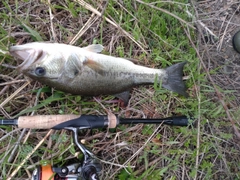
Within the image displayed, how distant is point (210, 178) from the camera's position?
3.19m

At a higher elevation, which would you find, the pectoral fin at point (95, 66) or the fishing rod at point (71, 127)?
the pectoral fin at point (95, 66)

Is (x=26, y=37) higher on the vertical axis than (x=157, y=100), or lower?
higher

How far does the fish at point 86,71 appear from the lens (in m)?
2.47

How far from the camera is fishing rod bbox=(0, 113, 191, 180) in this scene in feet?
8.57

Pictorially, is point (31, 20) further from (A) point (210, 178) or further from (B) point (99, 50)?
(A) point (210, 178)

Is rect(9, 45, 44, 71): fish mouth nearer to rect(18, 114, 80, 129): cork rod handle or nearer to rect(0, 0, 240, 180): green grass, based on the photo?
rect(18, 114, 80, 129): cork rod handle

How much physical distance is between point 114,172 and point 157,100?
830 mm

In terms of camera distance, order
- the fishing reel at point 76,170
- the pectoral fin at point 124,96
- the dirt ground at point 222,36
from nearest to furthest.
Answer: the fishing reel at point 76,170 < the pectoral fin at point 124,96 < the dirt ground at point 222,36

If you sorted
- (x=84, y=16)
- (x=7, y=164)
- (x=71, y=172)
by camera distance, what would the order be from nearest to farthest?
(x=71, y=172) → (x=7, y=164) → (x=84, y=16)

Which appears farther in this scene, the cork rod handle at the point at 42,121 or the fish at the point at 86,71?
the cork rod handle at the point at 42,121

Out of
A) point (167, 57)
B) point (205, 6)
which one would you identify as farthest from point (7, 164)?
point (205, 6)

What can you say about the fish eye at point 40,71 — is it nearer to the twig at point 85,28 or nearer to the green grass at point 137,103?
the green grass at point 137,103

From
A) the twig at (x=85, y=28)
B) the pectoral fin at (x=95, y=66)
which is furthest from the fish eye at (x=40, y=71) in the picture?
the twig at (x=85, y=28)

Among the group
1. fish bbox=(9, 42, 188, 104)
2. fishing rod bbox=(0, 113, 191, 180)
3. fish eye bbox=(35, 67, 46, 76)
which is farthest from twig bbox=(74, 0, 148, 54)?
fish eye bbox=(35, 67, 46, 76)
